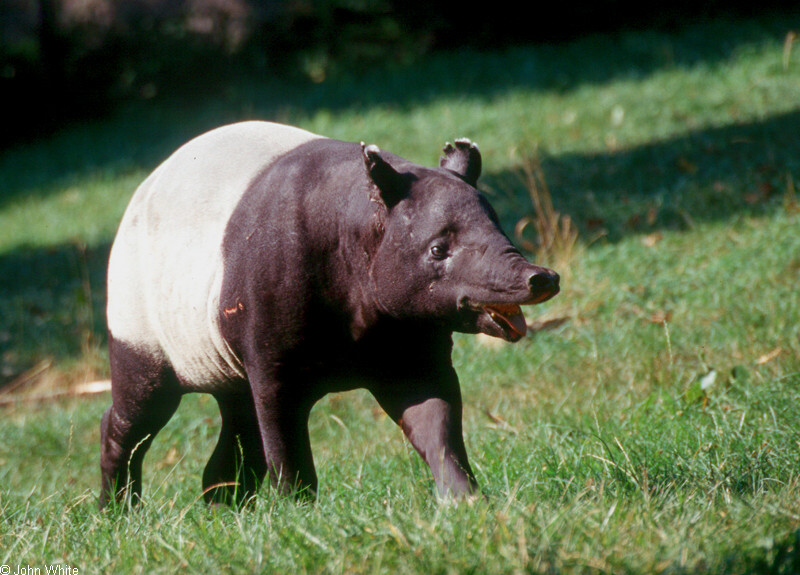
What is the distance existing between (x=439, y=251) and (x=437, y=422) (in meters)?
0.65

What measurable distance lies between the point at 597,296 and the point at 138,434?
3.60 metres

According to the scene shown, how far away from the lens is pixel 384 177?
312 cm

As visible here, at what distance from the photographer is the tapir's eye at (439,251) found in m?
3.09

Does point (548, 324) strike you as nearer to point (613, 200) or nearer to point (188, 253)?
point (613, 200)

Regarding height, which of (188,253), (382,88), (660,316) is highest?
(188,253)

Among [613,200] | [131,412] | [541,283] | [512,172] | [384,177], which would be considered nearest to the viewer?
[541,283]

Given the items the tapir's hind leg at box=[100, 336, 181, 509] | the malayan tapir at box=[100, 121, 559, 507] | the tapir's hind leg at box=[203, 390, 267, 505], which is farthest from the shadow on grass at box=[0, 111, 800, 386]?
the malayan tapir at box=[100, 121, 559, 507]

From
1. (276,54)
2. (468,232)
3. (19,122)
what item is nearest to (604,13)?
(276,54)

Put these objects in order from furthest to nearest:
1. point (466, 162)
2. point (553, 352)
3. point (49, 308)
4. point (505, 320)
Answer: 1. point (49, 308)
2. point (553, 352)
3. point (466, 162)
4. point (505, 320)

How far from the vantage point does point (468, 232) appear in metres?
3.06

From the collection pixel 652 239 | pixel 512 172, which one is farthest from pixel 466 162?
pixel 512 172

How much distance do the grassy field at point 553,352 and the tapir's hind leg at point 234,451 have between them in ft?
0.75

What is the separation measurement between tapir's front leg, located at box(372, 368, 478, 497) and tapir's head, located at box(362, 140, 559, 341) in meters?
0.35

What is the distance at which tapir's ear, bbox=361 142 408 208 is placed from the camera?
3.08 meters
